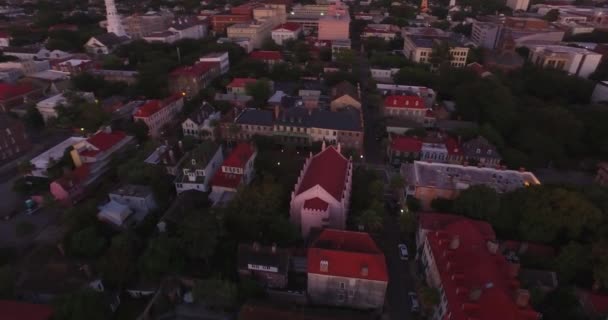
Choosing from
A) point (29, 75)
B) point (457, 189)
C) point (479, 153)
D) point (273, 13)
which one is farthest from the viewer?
point (273, 13)

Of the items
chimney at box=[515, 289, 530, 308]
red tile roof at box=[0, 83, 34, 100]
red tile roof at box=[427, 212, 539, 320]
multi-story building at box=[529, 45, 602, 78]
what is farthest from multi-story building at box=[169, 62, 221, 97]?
multi-story building at box=[529, 45, 602, 78]

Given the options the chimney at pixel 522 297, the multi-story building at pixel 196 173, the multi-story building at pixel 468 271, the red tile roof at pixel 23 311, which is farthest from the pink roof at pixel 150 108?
the chimney at pixel 522 297

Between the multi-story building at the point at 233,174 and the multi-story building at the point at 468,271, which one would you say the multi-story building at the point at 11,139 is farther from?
the multi-story building at the point at 468,271

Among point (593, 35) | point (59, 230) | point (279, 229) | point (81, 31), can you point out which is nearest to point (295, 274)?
point (279, 229)

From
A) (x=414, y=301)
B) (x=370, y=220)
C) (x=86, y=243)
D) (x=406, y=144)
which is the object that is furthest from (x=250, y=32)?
(x=414, y=301)

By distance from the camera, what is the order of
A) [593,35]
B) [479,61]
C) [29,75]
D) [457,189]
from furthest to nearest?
[593,35] → [479,61] → [29,75] → [457,189]

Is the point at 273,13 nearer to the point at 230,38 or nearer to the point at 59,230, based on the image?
the point at 230,38
